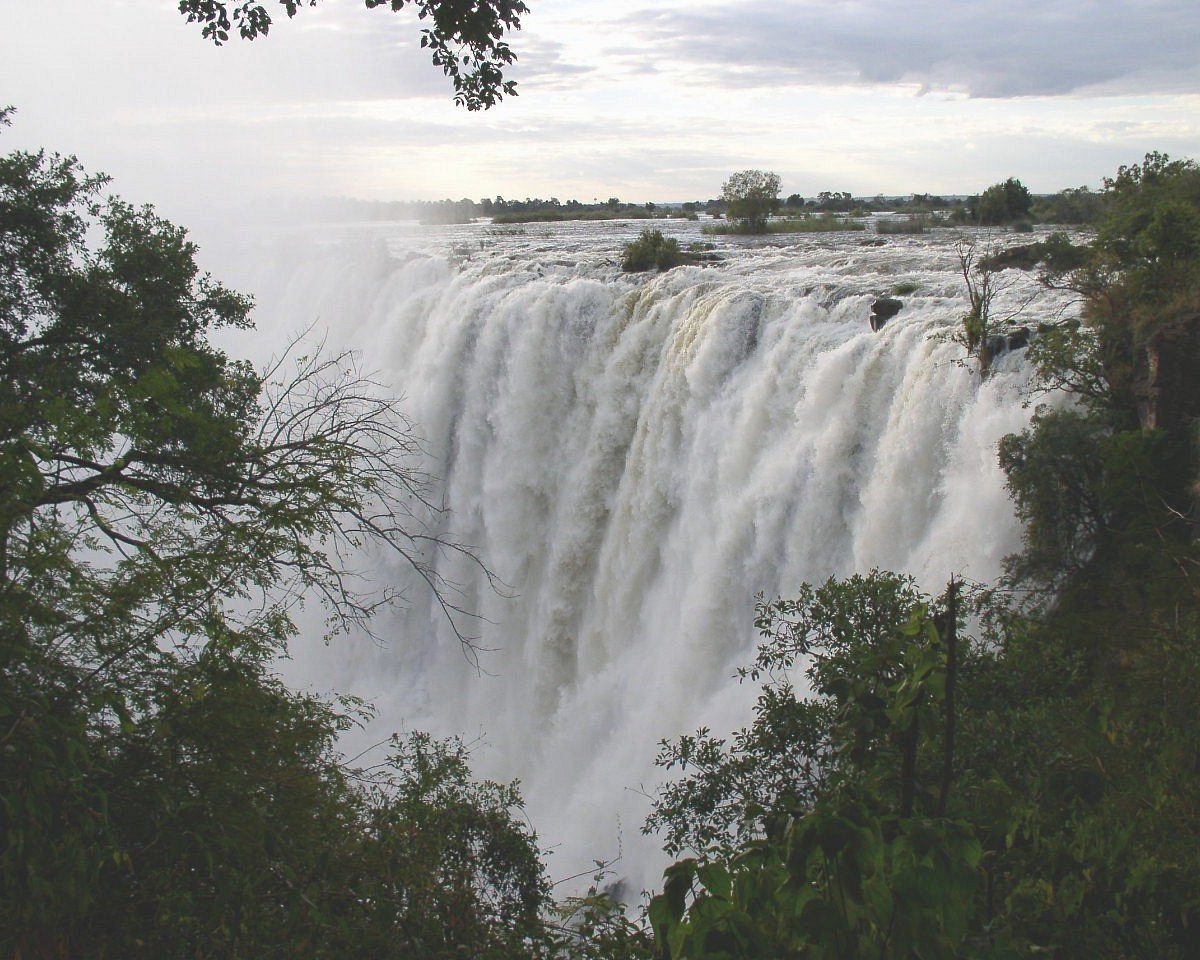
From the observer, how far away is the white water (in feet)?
38.3

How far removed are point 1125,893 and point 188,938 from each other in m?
2.98

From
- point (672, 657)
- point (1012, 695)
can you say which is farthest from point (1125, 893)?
point (672, 657)

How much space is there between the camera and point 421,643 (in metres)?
20.2

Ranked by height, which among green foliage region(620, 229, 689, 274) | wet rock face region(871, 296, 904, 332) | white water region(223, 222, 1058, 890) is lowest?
white water region(223, 222, 1058, 890)

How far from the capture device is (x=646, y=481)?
16.0 metres

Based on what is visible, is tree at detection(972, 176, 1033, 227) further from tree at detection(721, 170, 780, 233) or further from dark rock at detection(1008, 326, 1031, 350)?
dark rock at detection(1008, 326, 1031, 350)

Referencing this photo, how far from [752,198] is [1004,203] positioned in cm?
890

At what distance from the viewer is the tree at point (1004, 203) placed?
96.0 feet

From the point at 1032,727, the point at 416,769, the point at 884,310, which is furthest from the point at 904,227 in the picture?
the point at 1032,727

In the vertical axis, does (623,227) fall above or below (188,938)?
above

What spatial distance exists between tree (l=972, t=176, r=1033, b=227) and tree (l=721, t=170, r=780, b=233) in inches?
311

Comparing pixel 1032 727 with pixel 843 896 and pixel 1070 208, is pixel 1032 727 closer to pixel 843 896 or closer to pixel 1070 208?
pixel 843 896

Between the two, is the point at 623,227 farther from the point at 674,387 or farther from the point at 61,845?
the point at 61,845

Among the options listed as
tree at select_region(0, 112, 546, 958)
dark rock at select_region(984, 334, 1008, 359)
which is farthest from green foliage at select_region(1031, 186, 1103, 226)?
tree at select_region(0, 112, 546, 958)
